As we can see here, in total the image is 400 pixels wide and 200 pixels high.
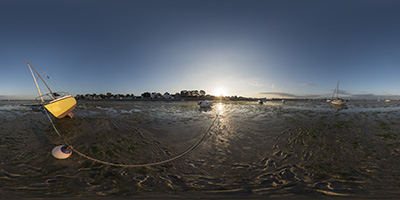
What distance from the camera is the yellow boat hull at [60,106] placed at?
1441cm

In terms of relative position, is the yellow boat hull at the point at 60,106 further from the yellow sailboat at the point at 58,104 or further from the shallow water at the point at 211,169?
the shallow water at the point at 211,169

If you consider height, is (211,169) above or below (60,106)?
below

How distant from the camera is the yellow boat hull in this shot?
1441 cm

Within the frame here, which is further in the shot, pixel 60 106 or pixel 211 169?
pixel 60 106

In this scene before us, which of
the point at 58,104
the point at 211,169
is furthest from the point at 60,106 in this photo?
the point at 211,169

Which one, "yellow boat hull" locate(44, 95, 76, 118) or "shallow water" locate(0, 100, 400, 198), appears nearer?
"shallow water" locate(0, 100, 400, 198)

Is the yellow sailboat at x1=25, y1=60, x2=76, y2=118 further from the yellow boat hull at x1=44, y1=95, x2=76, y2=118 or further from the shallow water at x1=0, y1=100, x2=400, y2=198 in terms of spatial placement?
the shallow water at x1=0, y1=100, x2=400, y2=198

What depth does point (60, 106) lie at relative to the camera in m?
15.3

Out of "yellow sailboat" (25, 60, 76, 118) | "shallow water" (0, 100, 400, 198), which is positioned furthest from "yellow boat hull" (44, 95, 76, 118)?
"shallow water" (0, 100, 400, 198)

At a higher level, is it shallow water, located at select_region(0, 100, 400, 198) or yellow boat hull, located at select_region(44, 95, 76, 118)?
yellow boat hull, located at select_region(44, 95, 76, 118)

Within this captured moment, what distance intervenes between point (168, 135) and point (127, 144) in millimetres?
2910

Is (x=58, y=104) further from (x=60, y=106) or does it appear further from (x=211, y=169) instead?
(x=211, y=169)

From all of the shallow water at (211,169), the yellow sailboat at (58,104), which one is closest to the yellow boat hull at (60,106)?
the yellow sailboat at (58,104)

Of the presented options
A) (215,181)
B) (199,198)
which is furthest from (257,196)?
(199,198)
